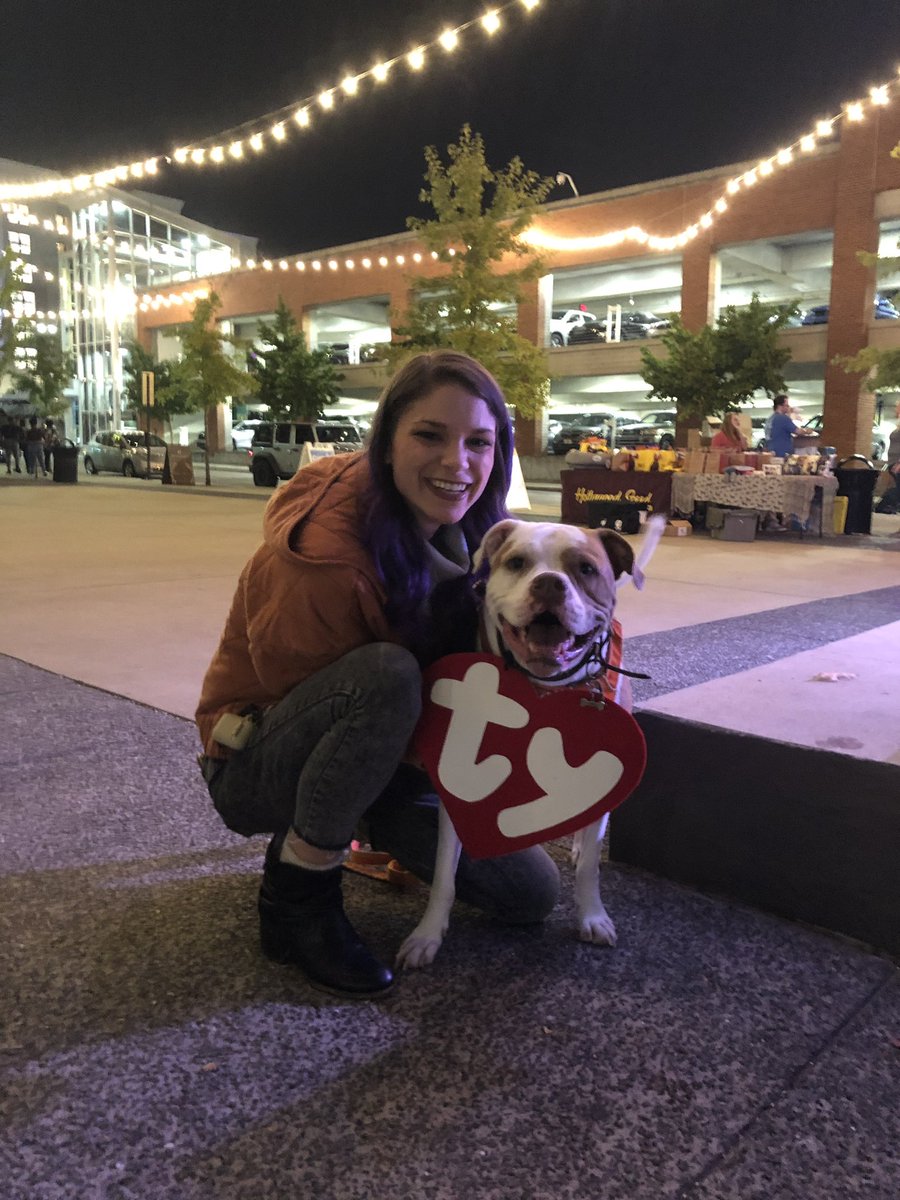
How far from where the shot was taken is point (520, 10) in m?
10.3

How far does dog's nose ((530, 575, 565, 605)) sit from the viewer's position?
6.07ft

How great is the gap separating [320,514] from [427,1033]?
44.3 inches

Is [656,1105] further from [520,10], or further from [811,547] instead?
[520,10]

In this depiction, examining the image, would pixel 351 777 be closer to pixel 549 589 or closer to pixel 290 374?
pixel 549 589

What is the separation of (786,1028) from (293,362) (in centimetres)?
3211

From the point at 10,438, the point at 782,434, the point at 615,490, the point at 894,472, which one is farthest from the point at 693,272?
the point at 10,438

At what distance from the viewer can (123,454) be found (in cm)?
2817

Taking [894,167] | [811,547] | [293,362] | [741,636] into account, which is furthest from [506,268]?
[741,636]

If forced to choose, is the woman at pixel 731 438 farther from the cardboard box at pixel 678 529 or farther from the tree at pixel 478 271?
the tree at pixel 478 271

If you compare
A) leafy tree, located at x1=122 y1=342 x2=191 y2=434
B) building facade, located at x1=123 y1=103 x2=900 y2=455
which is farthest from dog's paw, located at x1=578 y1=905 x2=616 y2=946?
leafy tree, located at x1=122 y1=342 x2=191 y2=434

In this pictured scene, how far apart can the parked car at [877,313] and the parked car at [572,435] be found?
6.38 metres

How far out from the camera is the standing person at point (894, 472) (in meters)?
14.6

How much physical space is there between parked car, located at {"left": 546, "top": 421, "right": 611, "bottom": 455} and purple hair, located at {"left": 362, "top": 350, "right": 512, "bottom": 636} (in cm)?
2449

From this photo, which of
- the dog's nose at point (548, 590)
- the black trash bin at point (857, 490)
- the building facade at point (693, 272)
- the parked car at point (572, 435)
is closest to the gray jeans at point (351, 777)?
the dog's nose at point (548, 590)
